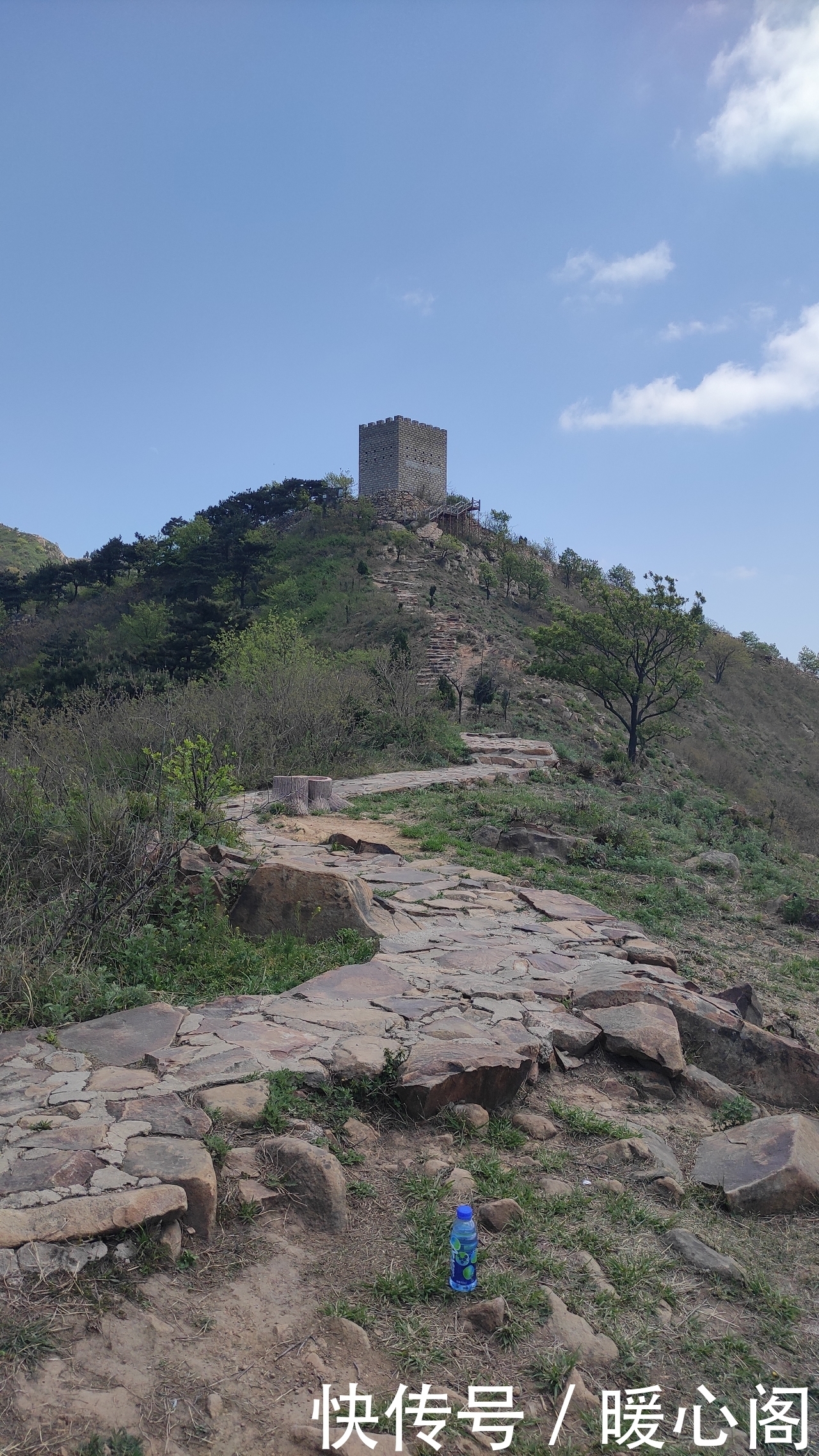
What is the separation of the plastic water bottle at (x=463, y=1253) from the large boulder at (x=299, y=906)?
109 inches

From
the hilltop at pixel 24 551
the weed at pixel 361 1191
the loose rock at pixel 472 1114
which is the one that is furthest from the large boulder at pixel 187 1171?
the hilltop at pixel 24 551

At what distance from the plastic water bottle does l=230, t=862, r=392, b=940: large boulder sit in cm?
277

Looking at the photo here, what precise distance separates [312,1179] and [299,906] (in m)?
2.50

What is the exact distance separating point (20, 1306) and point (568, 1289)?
1538mm

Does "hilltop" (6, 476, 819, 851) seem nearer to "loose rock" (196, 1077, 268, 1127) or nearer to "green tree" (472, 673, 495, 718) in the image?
"green tree" (472, 673, 495, 718)

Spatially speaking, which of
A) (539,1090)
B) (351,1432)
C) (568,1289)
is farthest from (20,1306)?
(539,1090)

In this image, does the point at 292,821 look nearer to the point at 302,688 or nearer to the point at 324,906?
the point at 324,906

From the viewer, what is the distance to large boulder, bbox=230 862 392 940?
209 inches

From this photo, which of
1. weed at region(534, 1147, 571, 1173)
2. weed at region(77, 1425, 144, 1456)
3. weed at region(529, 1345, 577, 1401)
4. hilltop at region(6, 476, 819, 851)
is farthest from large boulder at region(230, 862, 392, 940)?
hilltop at region(6, 476, 819, 851)

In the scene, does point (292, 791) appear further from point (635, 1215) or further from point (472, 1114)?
point (635, 1215)

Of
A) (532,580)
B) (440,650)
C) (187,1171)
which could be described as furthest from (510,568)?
(187,1171)

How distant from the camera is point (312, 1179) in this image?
2883 mm

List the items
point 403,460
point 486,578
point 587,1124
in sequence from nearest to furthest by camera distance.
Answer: point 587,1124
point 486,578
point 403,460

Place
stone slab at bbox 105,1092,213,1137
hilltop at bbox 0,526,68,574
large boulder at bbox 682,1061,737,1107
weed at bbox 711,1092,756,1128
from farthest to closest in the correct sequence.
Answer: hilltop at bbox 0,526,68,574, large boulder at bbox 682,1061,737,1107, weed at bbox 711,1092,756,1128, stone slab at bbox 105,1092,213,1137
